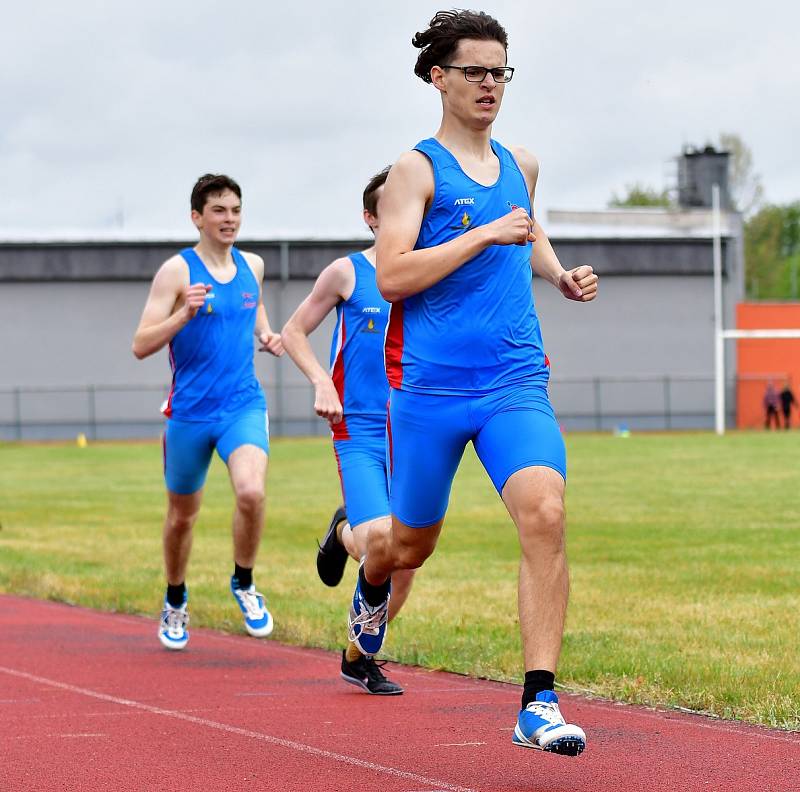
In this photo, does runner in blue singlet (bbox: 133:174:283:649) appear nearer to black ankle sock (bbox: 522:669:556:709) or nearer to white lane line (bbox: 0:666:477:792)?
white lane line (bbox: 0:666:477:792)

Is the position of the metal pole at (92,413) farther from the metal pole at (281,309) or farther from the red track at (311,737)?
the red track at (311,737)

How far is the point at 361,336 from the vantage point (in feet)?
23.7

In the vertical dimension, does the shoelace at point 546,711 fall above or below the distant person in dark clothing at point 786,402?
above

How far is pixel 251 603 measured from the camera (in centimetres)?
892

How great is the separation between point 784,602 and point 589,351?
40.9 metres

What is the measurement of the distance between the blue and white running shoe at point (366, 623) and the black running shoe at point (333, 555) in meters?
0.83

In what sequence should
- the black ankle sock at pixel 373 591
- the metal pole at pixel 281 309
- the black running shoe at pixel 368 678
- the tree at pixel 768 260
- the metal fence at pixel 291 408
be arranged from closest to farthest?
the black ankle sock at pixel 373 591
the black running shoe at pixel 368 678
the metal pole at pixel 281 309
the metal fence at pixel 291 408
the tree at pixel 768 260

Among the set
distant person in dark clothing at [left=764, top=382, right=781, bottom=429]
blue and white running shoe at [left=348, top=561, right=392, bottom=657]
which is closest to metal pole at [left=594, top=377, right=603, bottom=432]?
distant person in dark clothing at [left=764, top=382, right=781, bottom=429]

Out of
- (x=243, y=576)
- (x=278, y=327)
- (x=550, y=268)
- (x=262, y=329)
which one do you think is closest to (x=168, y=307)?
(x=262, y=329)

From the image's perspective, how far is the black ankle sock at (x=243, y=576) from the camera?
28.9ft

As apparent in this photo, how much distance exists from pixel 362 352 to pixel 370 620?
1.27m

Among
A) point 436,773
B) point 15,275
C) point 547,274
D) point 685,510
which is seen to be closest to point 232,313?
point 547,274

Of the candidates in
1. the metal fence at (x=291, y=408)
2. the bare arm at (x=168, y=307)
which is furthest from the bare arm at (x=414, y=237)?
the metal fence at (x=291, y=408)

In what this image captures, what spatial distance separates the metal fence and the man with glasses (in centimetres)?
4345
